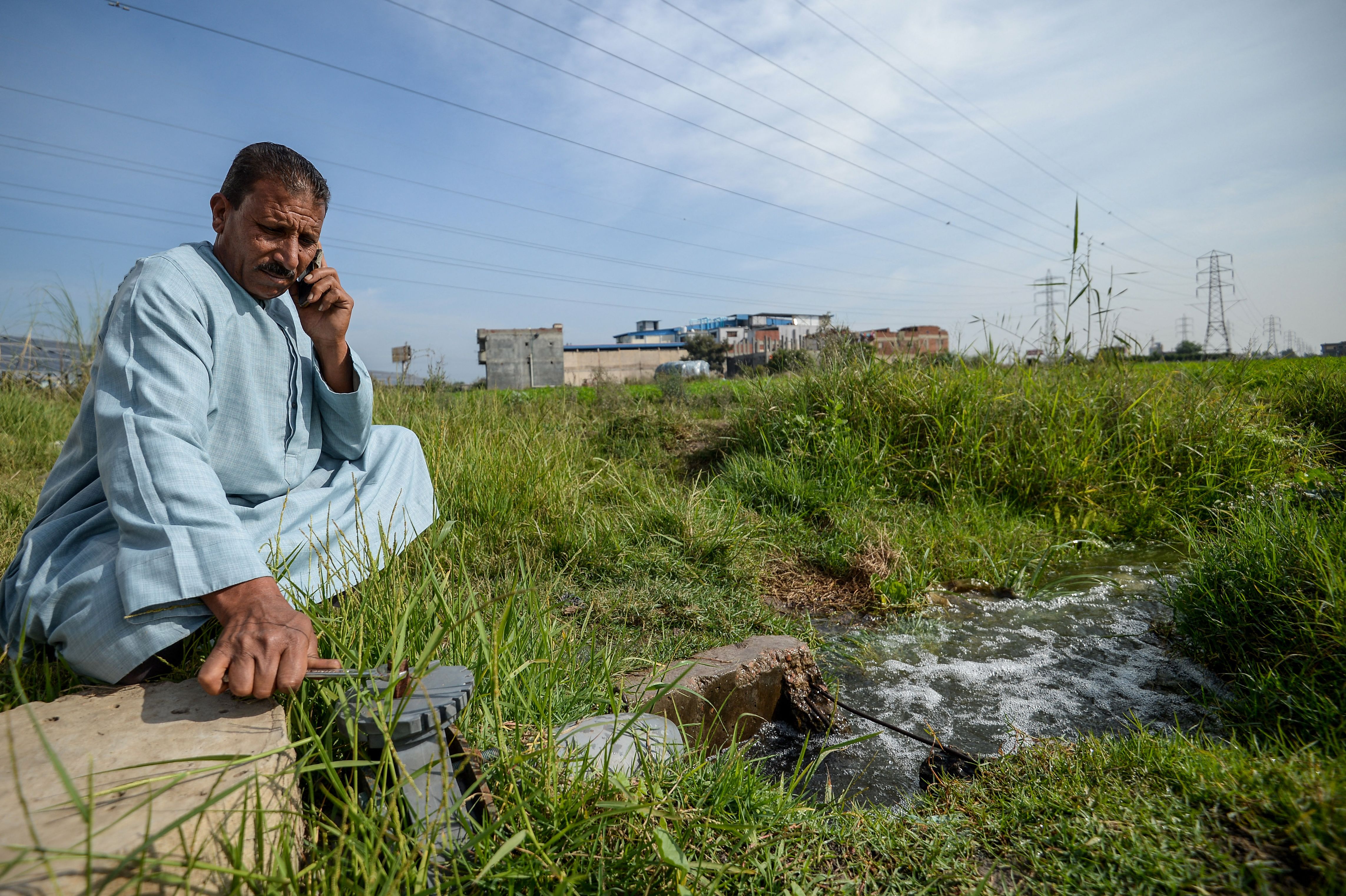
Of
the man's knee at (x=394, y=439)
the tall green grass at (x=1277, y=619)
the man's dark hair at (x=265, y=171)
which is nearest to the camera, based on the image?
the man's dark hair at (x=265, y=171)

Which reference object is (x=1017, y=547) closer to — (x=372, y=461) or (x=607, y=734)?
(x=607, y=734)

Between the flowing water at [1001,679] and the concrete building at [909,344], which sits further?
the concrete building at [909,344]

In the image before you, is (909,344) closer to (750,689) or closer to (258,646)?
(750,689)

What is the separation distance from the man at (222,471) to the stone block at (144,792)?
10 centimetres

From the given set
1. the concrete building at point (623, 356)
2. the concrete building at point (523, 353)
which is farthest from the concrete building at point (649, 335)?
the concrete building at point (523, 353)

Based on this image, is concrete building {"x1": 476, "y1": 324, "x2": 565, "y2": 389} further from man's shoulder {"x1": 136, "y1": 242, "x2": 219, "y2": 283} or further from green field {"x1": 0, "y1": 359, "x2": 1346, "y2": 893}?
man's shoulder {"x1": 136, "y1": 242, "x2": 219, "y2": 283}

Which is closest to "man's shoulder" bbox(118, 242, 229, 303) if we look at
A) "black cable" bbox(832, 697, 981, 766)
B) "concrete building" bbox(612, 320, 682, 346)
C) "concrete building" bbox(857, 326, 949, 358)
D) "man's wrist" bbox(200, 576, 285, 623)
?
"man's wrist" bbox(200, 576, 285, 623)

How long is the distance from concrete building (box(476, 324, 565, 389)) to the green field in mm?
23334

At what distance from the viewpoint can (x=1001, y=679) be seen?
2.59 metres

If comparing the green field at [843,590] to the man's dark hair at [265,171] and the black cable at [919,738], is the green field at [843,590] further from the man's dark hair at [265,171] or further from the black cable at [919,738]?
the man's dark hair at [265,171]

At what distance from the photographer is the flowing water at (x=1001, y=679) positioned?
2.10 m

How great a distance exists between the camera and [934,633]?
3.03 metres

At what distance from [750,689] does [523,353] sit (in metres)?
29.4

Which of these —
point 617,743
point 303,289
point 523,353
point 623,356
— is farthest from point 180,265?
point 623,356
